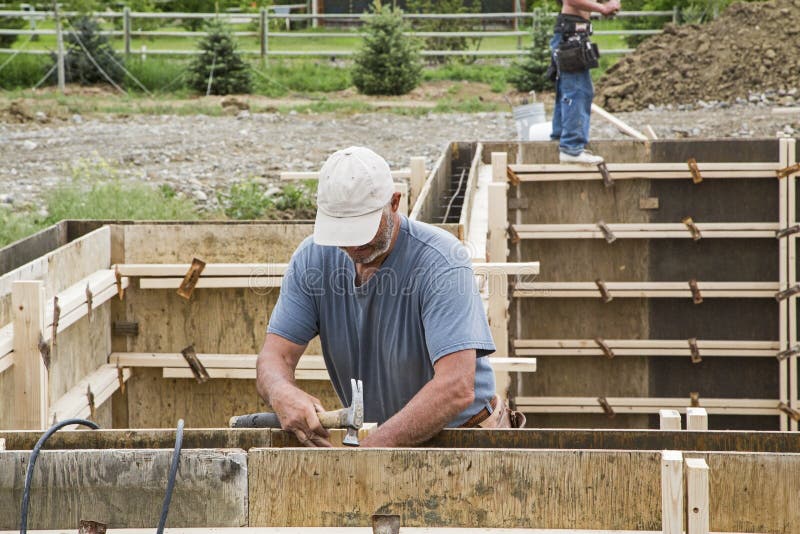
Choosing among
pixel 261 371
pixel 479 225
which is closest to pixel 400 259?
pixel 261 371

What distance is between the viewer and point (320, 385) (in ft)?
24.0

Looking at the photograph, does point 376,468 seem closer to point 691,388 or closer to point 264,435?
point 264,435

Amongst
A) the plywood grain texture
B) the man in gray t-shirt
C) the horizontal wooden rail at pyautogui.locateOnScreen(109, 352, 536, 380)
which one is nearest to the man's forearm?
the man in gray t-shirt

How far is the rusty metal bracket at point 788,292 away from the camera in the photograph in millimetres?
9844

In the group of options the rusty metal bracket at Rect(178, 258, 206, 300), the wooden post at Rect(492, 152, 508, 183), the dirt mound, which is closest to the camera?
the rusty metal bracket at Rect(178, 258, 206, 300)

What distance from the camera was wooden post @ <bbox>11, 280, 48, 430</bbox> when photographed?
5426 millimetres

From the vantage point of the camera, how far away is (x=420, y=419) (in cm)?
376

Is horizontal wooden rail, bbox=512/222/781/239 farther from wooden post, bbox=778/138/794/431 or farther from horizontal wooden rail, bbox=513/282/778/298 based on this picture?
horizontal wooden rail, bbox=513/282/778/298

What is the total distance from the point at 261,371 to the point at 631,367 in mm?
6657

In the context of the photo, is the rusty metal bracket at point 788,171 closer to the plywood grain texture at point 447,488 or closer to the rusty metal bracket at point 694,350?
the rusty metal bracket at point 694,350

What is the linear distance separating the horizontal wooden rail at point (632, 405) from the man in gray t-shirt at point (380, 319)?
578 cm

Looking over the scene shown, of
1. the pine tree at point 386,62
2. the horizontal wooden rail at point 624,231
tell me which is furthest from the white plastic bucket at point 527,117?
the pine tree at point 386,62

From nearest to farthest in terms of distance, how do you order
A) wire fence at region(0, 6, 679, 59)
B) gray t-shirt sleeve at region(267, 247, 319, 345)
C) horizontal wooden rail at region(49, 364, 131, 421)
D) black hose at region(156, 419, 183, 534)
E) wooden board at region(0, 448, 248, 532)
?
black hose at region(156, 419, 183, 534) < wooden board at region(0, 448, 248, 532) < gray t-shirt sleeve at region(267, 247, 319, 345) < horizontal wooden rail at region(49, 364, 131, 421) < wire fence at region(0, 6, 679, 59)

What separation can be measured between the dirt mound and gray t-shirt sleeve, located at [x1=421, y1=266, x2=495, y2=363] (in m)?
21.7
